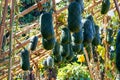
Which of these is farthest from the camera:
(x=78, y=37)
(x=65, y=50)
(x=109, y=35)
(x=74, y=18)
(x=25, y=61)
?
(x=109, y=35)

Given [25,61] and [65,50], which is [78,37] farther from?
[25,61]

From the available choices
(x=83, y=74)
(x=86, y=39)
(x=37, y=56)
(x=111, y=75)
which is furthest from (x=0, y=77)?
(x=86, y=39)

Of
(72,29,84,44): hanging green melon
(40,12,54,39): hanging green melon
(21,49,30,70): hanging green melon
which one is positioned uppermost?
(40,12,54,39): hanging green melon

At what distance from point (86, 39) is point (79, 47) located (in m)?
0.19

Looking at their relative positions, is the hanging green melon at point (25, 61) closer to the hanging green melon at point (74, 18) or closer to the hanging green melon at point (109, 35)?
the hanging green melon at point (74, 18)

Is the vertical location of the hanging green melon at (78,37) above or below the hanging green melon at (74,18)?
below

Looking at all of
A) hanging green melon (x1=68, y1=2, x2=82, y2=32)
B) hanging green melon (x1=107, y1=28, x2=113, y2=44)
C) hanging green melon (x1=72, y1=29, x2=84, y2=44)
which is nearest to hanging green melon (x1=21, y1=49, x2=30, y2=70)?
hanging green melon (x1=72, y1=29, x2=84, y2=44)

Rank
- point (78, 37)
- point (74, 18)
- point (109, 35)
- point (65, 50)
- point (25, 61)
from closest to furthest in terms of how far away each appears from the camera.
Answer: point (74, 18), point (78, 37), point (65, 50), point (25, 61), point (109, 35)

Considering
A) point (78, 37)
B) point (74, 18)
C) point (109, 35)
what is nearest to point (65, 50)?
point (78, 37)

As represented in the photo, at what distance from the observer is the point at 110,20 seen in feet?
17.6

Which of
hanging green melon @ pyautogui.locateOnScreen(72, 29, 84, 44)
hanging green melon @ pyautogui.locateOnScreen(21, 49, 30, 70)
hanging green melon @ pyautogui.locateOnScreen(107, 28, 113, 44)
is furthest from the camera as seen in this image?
hanging green melon @ pyautogui.locateOnScreen(107, 28, 113, 44)

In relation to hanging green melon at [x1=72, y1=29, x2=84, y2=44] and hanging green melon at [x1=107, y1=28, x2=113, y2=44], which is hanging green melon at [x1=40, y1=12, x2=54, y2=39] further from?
hanging green melon at [x1=107, y1=28, x2=113, y2=44]

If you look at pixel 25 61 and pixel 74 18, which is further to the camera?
pixel 25 61

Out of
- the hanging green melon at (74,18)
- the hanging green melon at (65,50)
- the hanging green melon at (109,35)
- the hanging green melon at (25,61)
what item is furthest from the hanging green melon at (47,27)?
the hanging green melon at (109,35)
